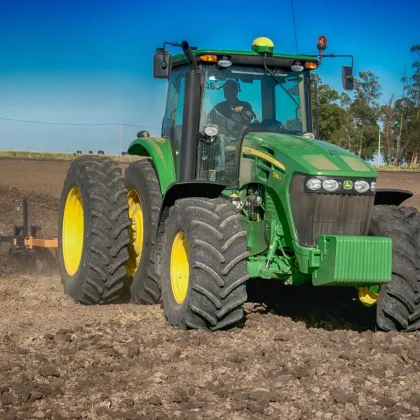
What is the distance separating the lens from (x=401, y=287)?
263 inches

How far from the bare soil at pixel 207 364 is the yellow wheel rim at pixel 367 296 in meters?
0.27

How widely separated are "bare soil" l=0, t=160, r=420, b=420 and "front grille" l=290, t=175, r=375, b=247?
2.81ft

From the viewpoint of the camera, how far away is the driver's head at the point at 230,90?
774 centimetres

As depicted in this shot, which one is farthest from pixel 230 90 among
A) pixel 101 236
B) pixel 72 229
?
pixel 72 229

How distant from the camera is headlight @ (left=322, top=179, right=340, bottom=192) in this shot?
6.65 metres

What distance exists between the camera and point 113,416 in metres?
4.67

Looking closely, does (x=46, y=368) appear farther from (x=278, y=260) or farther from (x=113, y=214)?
(x=113, y=214)

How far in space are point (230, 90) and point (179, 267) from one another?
70.7 inches

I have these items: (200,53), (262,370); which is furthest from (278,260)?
(200,53)

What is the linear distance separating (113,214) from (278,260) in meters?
2.01

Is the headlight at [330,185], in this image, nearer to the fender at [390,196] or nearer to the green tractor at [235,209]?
the green tractor at [235,209]

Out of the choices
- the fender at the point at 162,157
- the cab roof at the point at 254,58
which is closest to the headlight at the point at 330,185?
the cab roof at the point at 254,58

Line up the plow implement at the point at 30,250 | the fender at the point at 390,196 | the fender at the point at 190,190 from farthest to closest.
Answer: the plow implement at the point at 30,250
the fender at the point at 390,196
the fender at the point at 190,190

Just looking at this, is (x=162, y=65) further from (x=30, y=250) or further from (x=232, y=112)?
(x=30, y=250)
